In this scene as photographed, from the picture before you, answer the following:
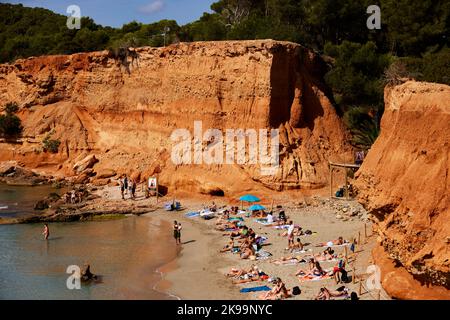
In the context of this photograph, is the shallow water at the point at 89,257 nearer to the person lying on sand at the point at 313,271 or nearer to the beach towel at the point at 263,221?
the beach towel at the point at 263,221

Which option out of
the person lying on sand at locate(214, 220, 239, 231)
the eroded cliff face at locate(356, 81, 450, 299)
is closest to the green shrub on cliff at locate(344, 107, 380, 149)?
the person lying on sand at locate(214, 220, 239, 231)

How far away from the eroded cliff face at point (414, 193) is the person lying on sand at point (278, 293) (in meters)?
2.97

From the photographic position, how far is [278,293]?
1758 centimetres

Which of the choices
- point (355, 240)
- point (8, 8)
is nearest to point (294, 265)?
point (355, 240)

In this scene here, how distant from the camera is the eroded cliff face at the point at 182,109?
107ft

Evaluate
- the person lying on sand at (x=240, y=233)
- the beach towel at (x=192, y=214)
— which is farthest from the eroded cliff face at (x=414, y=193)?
the beach towel at (x=192, y=214)

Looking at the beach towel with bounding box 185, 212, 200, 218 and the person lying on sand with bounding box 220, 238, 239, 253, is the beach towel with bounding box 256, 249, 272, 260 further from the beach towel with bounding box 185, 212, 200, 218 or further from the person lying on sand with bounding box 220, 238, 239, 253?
the beach towel with bounding box 185, 212, 200, 218

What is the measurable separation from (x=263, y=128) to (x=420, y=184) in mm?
17718

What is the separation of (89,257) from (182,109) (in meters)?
15.2

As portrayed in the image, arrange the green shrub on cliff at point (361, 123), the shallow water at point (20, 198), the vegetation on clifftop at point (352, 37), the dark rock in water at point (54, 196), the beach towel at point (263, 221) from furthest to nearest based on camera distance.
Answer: the dark rock in water at point (54, 196)
the green shrub on cliff at point (361, 123)
the vegetation on clifftop at point (352, 37)
the shallow water at point (20, 198)
the beach towel at point (263, 221)

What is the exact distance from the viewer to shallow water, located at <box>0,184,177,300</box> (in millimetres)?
19500

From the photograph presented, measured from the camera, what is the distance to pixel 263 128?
32.3 metres

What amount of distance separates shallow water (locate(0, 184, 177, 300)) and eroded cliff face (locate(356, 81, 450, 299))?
7243mm

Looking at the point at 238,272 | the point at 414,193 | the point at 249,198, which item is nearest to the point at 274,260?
the point at 238,272
